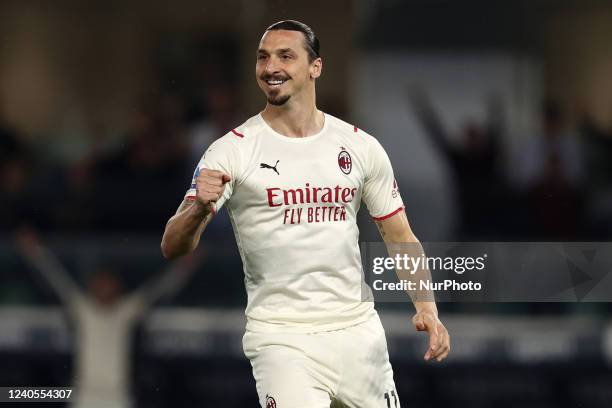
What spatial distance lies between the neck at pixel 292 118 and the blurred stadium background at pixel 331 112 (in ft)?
12.1

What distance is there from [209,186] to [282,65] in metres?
0.72

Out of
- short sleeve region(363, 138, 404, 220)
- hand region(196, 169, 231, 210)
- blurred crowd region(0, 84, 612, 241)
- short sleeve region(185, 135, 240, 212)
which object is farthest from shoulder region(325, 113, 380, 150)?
blurred crowd region(0, 84, 612, 241)

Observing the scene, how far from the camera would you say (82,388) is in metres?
10.0

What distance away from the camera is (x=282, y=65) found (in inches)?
205

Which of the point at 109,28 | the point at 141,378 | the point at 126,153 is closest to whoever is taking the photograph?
the point at 141,378

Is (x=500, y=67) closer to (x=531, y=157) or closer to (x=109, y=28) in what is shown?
(x=531, y=157)

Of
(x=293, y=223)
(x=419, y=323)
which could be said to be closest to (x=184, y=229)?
(x=293, y=223)

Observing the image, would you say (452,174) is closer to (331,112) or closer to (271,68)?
(331,112)

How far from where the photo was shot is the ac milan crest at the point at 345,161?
17.4 feet

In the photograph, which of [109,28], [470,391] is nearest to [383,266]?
[470,391]

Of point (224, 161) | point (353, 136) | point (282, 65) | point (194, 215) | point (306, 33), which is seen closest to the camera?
point (194, 215)

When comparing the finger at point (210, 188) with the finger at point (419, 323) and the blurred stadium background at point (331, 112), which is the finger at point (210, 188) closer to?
the finger at point (419, 323)

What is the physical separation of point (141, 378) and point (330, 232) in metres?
5.02

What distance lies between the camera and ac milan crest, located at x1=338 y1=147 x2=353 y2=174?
5.31m
